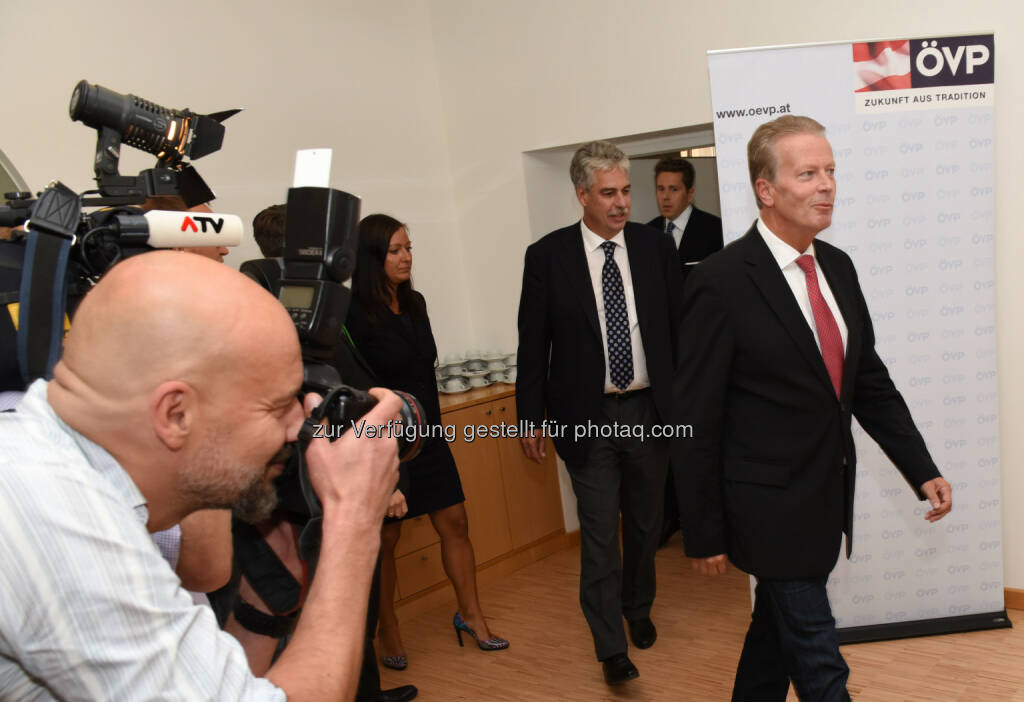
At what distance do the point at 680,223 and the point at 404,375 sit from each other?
178 cm

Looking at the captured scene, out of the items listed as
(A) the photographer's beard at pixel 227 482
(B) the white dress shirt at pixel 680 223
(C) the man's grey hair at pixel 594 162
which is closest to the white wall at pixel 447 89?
(B) the white dress shirt at pixel 680 223

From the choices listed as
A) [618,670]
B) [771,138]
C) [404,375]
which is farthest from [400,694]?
[771,138]

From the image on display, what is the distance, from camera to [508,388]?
4.17m

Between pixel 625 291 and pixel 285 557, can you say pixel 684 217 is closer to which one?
pixel 625 291

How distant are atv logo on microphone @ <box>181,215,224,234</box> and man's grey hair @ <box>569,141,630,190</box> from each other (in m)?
2.08

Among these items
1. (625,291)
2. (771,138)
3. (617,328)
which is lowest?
(617,328)

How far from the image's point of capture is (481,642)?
337 cm

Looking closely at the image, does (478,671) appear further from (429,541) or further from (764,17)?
(764,17)

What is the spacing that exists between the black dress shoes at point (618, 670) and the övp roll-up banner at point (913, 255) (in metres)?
0.77

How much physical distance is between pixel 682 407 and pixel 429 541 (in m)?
2.08

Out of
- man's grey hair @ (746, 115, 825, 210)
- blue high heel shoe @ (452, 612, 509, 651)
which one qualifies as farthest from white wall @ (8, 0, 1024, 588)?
blue high heel shoe @ (452, 612, 509, 651)

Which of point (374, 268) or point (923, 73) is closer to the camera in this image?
point (923, 73)

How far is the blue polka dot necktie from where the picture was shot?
306 centimetres

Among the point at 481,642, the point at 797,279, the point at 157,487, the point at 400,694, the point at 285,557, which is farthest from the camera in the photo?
the point at 481,642
